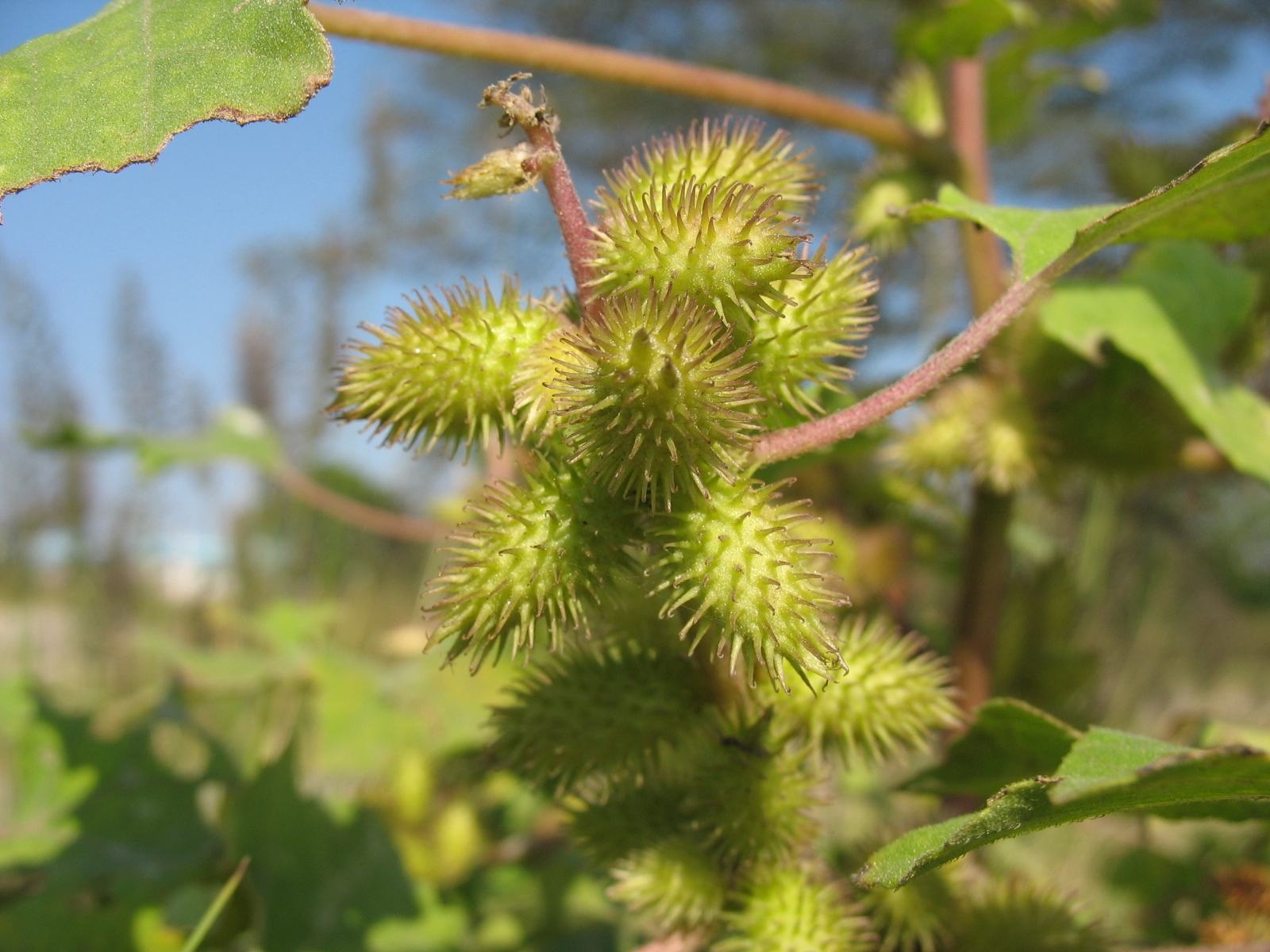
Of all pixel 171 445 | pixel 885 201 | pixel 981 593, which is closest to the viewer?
pixel 981 593

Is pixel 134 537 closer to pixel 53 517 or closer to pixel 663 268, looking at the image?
pixel 53 517

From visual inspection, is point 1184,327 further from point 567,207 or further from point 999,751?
point 567,207

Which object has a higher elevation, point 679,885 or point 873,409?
point 873,409

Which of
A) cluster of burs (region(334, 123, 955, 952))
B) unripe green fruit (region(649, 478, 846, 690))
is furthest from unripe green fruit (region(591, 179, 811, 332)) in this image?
unripe green fruit (region(649, 478, 846, 690))

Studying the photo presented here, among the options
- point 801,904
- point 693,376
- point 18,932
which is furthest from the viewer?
point 18,932

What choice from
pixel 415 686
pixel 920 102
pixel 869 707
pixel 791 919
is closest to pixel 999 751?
pixel 869 707

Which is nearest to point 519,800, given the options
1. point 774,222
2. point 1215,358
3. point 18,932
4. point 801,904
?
point 18,932
